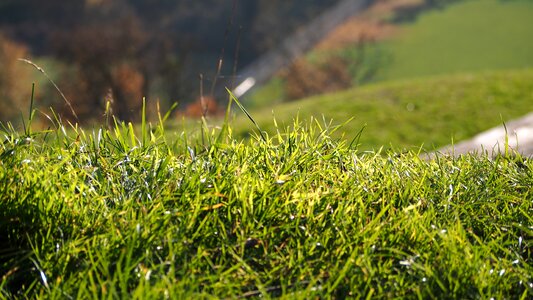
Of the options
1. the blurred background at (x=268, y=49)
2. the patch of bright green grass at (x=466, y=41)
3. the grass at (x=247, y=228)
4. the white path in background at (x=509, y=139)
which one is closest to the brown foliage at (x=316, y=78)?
the blurred background at (x=268, y=49)

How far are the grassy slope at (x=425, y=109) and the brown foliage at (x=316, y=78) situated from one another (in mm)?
23558

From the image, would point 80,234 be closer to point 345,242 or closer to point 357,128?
point 345,242

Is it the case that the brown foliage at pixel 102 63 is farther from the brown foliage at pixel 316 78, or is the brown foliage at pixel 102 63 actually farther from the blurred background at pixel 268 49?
the brown foliage at pixel 316 78

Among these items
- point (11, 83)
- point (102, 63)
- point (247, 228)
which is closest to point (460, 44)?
point (102, 63)

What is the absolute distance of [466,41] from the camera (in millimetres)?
47406

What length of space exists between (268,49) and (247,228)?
183 feet

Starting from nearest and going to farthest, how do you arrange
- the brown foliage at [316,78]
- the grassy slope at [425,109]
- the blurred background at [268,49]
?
the grassy slope at [425,109]
the blurred background at [268,49]
the brown foliage at [316,78]

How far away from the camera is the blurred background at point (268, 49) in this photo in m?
42.1

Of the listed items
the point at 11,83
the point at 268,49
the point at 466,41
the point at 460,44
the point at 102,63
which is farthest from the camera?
the point at 268,49

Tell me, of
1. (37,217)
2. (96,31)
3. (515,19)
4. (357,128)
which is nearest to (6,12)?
(96,31)

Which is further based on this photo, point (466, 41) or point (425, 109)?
point (466, 41)

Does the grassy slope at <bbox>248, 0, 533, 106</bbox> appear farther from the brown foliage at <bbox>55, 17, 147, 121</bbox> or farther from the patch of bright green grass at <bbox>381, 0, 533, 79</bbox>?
the brown foliage at <bbox>55, 17, 147, 121</bbox>

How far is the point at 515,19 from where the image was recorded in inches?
1939

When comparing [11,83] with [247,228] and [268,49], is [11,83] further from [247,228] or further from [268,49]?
[247,228]
